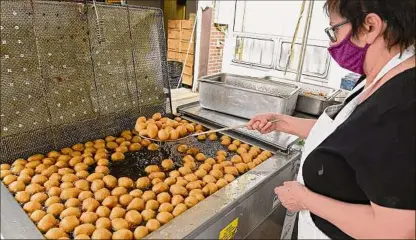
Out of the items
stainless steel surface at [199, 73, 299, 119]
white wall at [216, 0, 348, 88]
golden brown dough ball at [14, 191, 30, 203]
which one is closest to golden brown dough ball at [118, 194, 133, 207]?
golden brown dough ball at [14, 191, 30, 203]

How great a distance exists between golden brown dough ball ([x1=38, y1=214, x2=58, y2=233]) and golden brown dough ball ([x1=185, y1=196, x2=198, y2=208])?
47 cm

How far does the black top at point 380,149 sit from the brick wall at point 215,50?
545 cm

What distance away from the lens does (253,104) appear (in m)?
1.94

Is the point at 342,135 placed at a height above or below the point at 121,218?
above

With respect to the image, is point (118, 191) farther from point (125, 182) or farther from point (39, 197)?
point (39, 197)

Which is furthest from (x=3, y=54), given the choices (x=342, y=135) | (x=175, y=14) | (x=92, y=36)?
(x=175, y=14)

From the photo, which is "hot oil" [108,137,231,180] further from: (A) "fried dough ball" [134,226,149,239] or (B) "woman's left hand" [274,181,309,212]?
(B) "woman's left hand" [274,181,309,212]

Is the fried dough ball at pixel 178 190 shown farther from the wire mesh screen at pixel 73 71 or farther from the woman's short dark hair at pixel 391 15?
the woman's short dark hair at pixel 391 15

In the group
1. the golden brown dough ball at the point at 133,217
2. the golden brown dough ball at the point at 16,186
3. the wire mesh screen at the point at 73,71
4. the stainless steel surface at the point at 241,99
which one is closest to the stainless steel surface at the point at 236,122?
the stainless steel surface at the point at 241,99

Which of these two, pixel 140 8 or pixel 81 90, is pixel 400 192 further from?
pixel 140 8

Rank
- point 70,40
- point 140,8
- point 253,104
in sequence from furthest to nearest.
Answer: point 253,104, point 140,8, point 70,40

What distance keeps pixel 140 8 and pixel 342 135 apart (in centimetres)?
137

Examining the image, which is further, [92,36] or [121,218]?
[92,36]

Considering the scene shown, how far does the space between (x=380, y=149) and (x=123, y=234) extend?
0.81 meters
